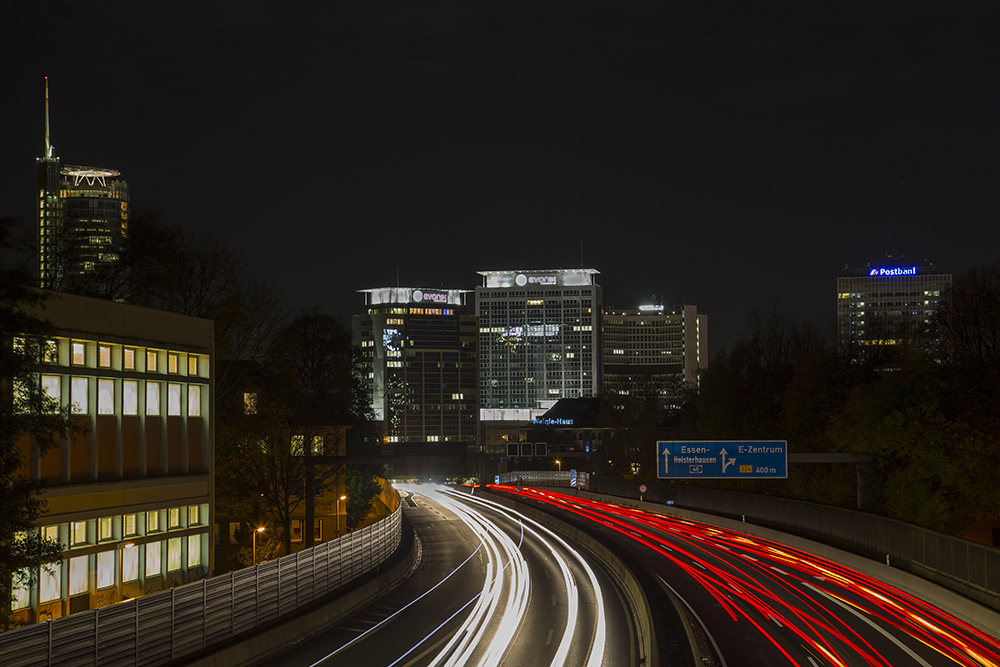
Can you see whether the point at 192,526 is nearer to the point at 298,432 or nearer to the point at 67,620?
the point at 67,620

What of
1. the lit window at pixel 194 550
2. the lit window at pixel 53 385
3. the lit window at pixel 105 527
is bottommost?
the lit window at pixel 194 550

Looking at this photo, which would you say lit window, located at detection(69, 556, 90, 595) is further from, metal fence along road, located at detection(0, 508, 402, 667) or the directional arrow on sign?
the directional arrow on sign

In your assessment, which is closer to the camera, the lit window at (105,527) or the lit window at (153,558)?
the lit window at (105,527)

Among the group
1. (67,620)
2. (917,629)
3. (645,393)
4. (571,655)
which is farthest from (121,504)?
(645,393)

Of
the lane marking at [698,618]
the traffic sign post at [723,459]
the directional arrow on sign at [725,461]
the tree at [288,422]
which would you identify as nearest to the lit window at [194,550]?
the tree at [288,422]

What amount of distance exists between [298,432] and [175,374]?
24883mm

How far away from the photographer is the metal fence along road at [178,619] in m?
17.5

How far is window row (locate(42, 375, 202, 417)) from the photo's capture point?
26.5 meters

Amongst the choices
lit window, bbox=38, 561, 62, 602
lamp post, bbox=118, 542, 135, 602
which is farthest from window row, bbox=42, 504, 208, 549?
lit window, bbox=38, 561, 62, 602

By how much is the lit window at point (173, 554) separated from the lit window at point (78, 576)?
4.12 metres

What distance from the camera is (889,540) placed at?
39000 mm

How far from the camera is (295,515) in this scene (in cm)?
6169

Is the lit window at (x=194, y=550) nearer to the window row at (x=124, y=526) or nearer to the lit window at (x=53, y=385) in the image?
the window row at (x=124, y=526)

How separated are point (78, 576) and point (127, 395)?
18.8 feet
